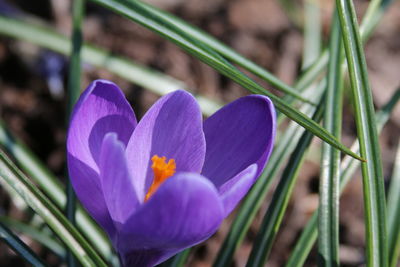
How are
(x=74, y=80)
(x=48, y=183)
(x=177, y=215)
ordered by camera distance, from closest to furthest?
1. (x=177, y=215)
2. (x=74, y=80)
3. (x=48, y=183)

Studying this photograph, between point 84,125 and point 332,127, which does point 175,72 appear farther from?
point 84,125

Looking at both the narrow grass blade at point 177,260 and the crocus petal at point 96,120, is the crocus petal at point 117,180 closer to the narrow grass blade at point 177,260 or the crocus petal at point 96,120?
the crocus petal at point 96,120

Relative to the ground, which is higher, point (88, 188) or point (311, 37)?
point (311, 37)

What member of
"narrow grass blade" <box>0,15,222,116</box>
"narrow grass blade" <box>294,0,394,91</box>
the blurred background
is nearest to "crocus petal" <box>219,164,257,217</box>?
"narrow grass blade" <box>294,0,394,91</box>

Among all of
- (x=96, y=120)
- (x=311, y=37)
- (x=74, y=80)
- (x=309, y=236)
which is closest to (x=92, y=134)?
(x=96, y=120)

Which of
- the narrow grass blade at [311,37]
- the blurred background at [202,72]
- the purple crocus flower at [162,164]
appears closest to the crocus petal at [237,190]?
the purple crocus flower at [162,164]

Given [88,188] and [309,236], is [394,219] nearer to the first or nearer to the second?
[309,236]

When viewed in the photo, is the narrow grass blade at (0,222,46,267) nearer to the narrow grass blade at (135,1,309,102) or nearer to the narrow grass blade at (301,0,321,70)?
the narrow grass blade at (135,1,309,102)
